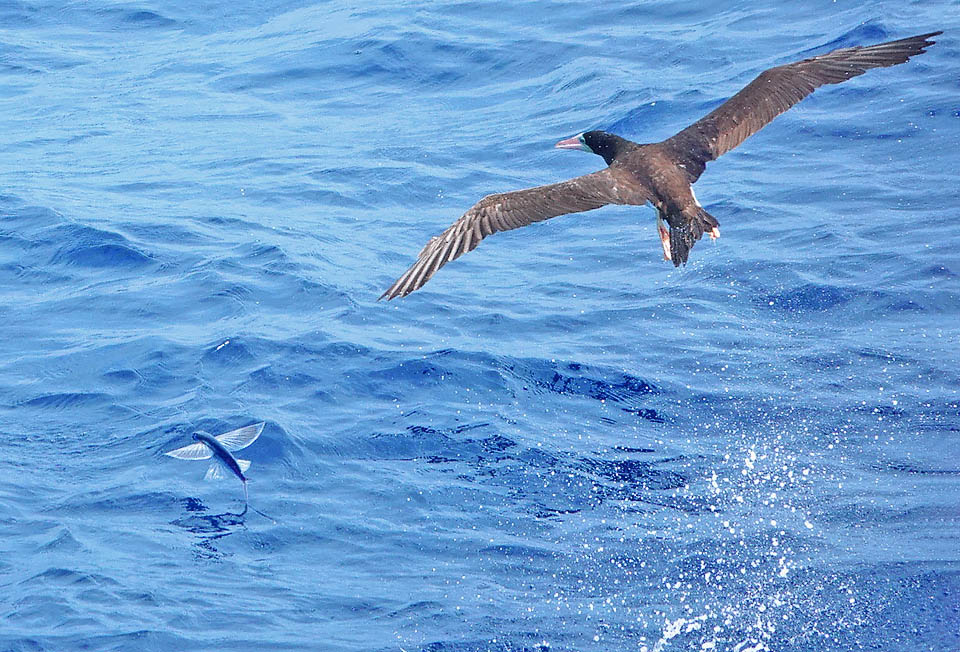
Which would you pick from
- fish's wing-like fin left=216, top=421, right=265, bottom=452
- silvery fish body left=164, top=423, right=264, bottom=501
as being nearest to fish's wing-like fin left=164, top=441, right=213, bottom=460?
silvery fish body left=164, top=423, right=264, bottom=501

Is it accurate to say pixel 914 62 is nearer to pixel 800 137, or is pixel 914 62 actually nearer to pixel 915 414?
pixel 800 137

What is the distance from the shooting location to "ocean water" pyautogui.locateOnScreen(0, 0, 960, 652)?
7.74 metres

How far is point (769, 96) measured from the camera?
8.82m

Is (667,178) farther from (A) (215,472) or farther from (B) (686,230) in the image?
(A) (215,472)

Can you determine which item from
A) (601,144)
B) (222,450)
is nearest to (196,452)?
(222,450)

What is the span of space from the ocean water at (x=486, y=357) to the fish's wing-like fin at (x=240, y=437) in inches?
8.0

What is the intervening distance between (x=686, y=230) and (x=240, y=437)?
3285mm

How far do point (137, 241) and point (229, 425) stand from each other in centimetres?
371

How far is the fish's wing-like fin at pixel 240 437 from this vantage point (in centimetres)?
873

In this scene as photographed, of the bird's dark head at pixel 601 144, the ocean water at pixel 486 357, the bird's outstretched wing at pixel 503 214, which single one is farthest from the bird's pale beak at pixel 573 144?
the bird's outstretched wing at pixel 503 214

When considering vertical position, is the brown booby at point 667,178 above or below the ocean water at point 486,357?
above

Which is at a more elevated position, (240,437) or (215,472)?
(240,437)

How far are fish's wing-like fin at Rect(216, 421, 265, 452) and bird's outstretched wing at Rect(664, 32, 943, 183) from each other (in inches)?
130

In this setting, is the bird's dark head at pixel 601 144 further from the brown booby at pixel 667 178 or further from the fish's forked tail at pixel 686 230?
the fish's forked tail at pixel 686 230
